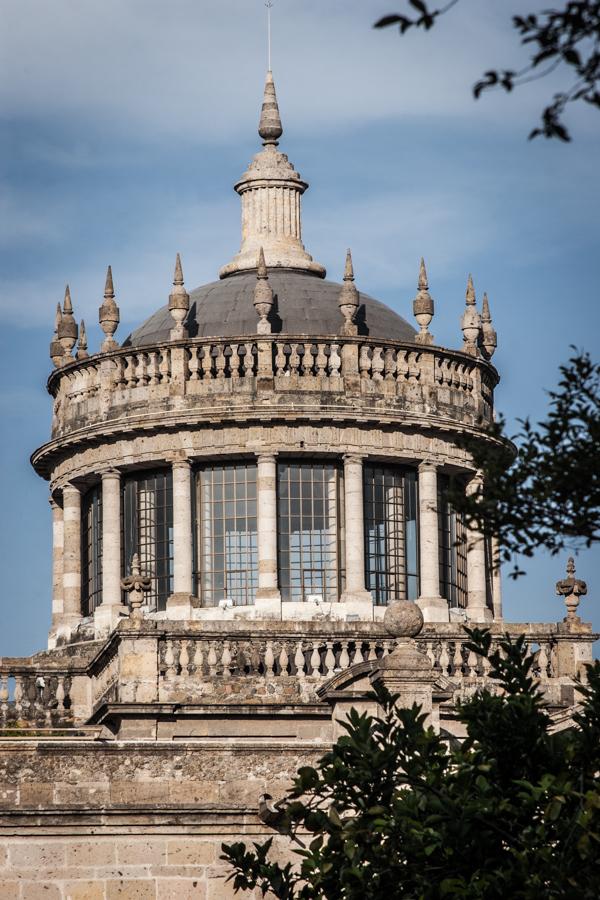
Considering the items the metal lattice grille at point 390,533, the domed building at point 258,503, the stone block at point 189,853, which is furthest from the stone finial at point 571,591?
the stone block at point 189,853

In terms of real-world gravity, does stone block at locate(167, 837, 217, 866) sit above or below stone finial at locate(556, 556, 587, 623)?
below

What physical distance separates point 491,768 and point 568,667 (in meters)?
18.9

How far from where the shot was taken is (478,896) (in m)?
23.3

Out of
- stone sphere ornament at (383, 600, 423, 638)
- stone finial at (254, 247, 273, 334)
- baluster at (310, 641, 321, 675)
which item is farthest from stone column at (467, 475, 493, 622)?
stone sphere ornament at (383, 600, 423, 638)

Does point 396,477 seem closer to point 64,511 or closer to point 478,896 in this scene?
point 64,511

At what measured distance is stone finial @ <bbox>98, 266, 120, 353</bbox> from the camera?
5075cm

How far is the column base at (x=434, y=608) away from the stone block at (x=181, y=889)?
1660 centimetres

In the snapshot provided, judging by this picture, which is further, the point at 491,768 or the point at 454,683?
the point at 454,683

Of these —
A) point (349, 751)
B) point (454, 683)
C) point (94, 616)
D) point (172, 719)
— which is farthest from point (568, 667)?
point (349, 751)

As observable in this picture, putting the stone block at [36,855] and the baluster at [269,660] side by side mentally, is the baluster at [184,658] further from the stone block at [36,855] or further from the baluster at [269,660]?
the stone block at [36,855]

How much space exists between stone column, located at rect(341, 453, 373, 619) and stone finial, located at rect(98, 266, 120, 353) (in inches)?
233

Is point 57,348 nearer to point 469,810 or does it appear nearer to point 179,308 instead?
point 179,308

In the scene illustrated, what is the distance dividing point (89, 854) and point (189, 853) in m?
1.35

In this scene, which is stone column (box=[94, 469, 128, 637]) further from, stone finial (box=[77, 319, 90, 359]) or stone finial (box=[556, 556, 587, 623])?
stone finial (box=[556, 556, 587, 623])
